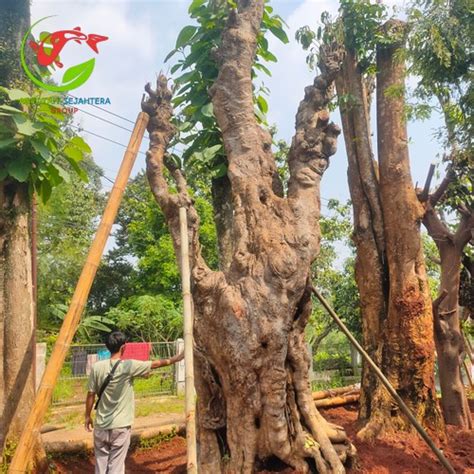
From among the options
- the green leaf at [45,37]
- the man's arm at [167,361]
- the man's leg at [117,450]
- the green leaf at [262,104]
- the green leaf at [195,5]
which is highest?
the green leaf at [195,5]

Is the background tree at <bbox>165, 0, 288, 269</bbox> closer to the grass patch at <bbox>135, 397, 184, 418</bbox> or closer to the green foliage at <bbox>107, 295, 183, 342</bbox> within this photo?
the grass patch at <bbox>135, 397, 184, 418</bbox>

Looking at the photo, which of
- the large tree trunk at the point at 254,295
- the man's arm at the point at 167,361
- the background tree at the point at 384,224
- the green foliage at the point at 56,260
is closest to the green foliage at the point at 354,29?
the background tree at the point at 384,224

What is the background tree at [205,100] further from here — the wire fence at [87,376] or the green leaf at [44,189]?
the wire fence at [87,376]

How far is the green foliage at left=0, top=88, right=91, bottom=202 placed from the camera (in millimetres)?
4500

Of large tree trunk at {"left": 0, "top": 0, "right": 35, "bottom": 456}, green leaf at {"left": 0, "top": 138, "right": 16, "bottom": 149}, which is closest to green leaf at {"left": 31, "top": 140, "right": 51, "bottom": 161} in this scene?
green leaf at {"left": 0, "top": 138, "right": 16, "bottom": 149}

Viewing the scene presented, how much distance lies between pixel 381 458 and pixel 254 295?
2.40 metres

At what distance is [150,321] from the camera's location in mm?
19469

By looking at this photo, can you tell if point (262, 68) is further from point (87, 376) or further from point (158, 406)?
point (87, 376)

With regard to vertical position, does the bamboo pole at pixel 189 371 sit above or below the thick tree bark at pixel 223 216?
below

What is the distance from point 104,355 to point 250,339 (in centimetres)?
1007

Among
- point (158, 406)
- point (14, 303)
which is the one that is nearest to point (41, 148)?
point (14, 303)

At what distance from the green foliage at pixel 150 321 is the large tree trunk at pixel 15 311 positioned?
14.4m

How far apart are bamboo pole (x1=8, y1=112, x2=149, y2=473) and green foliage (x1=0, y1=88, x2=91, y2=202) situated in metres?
0.89

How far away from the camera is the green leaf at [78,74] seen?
20.1ft
